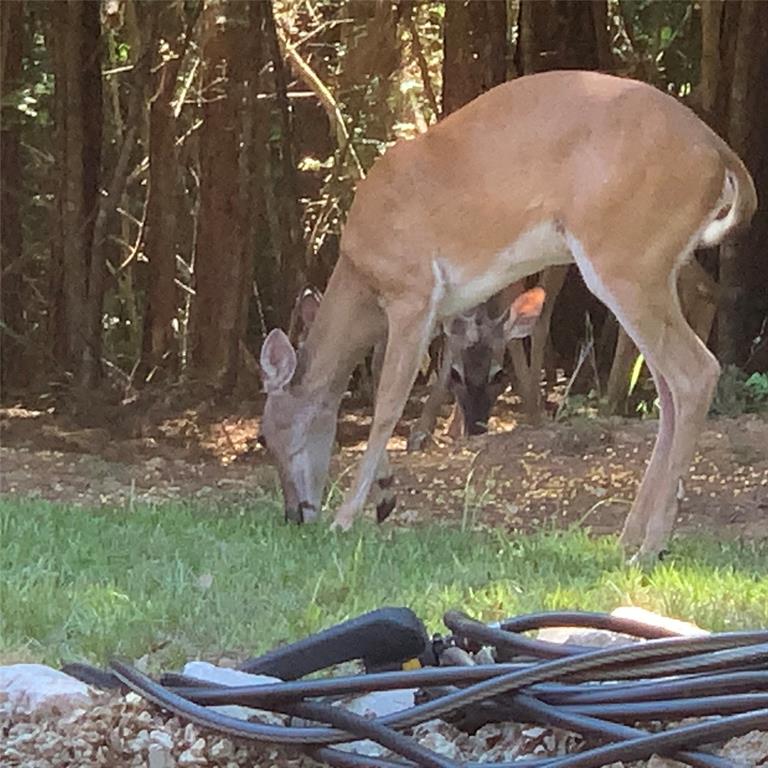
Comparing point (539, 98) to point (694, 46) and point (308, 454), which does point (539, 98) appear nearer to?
point (308, 454)

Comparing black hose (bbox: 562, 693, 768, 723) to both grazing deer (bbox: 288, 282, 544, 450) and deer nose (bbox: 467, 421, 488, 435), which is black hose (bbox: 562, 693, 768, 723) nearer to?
grazing deer (bbox: 288, 282, 544, 450)

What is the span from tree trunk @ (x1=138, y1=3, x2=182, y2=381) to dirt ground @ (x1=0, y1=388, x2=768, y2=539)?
10.1ft

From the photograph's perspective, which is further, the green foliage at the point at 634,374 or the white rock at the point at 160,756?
the green foliage at the point at 634,374

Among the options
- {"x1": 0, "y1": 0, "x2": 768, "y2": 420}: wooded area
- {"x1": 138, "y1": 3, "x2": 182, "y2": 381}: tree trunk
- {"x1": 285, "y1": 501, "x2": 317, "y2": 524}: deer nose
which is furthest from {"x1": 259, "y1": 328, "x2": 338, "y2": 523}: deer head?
{"x1": 138, "y1": 3, "x2": 182, "y2": 381}: tree trunk

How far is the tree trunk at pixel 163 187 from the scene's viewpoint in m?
11.9

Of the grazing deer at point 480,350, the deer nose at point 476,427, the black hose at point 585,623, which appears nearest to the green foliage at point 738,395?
the grazing deer at point 480,350

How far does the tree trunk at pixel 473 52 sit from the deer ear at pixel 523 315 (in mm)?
3395

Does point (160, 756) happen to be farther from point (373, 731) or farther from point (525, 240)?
point (525, 240)

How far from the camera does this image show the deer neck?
6.61m

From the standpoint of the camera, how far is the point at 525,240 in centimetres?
589

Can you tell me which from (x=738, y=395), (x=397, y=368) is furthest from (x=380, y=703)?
(x=738, y=395)

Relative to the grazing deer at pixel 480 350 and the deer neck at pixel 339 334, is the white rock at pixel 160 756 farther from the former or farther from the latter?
the grazing deer at pixel 480 350

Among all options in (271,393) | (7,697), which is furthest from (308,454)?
(7,697)

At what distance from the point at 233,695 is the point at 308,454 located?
4552 mm
